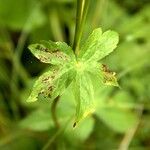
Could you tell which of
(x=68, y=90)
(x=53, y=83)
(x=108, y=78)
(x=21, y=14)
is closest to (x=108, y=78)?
(x=108, y=78)

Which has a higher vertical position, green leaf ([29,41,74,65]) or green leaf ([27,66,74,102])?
green leaf ([29,41,74,65])

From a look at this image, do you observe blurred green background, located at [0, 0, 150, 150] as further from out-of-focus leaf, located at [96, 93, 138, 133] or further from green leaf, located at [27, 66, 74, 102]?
green leaf, located at [27, 66, 74, 102]

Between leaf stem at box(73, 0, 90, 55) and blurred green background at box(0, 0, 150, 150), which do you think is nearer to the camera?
leaf stem at box(73, 0, 90, 55)

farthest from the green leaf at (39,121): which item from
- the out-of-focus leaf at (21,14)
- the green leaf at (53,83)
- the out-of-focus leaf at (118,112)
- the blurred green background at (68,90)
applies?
the out-of-focus leaf at (21,14)

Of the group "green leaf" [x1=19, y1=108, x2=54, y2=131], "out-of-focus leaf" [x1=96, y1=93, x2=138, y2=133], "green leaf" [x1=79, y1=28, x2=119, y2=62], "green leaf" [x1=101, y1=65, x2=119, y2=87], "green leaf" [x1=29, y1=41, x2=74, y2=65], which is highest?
"green leaf" [x1=29, y1=41, x2=74, y2=65]

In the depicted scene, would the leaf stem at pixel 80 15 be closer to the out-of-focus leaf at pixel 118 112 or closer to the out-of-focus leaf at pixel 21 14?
the out-of-focus leaf at pixel 118 112

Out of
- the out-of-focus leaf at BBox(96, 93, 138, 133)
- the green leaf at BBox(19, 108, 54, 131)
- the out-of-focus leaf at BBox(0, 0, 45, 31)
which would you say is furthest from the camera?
the out-of-focus leaf at BBox(0, 0, 45, 31)

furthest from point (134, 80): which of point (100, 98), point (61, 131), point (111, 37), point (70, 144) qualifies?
point (111, 37)

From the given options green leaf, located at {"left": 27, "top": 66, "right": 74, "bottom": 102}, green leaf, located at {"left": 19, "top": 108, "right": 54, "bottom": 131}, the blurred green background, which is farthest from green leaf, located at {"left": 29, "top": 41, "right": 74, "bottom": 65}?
green leaf, located at {"left": 19, "top": 108, "right": 54, "bottom": 131}
